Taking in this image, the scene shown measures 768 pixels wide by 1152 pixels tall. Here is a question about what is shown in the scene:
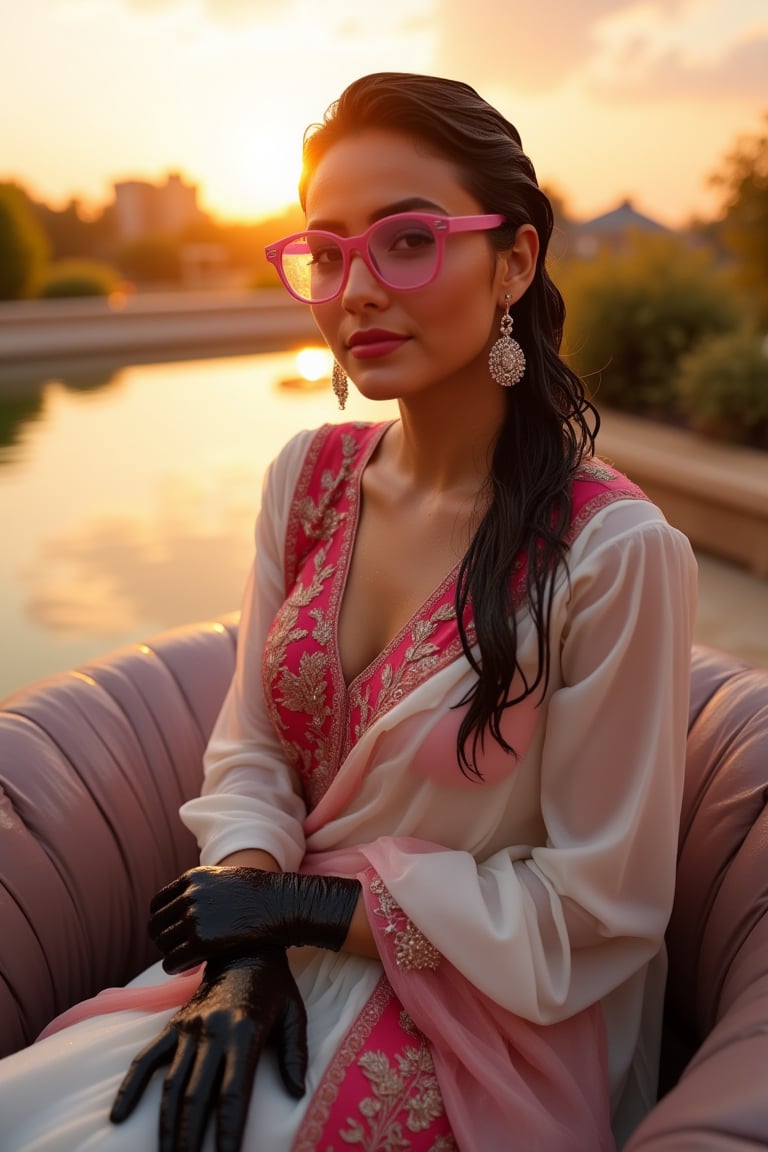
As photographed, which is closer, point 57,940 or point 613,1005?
point 613,1005

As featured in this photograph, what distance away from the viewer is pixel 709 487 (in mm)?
4410

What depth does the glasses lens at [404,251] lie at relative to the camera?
1.15m

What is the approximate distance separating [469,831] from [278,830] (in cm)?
24

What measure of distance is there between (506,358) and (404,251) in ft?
0.57

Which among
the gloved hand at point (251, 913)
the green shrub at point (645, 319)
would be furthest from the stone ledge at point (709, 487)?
the gloved hand at point (251, 913)

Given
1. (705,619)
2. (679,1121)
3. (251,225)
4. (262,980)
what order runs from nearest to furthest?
(679,1121) → (262,980) → (705,619) → (251,225)

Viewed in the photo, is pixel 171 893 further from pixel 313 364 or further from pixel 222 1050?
pixel 313 364

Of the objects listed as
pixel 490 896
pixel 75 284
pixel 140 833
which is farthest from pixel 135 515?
pixel 75 284

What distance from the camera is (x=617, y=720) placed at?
1.12 meters

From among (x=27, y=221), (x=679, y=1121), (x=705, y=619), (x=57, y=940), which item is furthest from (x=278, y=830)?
(x=27, y=221)

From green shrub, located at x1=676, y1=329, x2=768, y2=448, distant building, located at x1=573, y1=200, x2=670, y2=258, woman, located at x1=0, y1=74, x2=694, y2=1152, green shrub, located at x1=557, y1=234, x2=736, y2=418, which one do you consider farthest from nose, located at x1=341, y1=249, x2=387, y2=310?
distant building, located at x1=573, y1=200, x2=670, y2=258

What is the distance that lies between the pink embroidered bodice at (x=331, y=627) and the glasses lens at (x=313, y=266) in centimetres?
27

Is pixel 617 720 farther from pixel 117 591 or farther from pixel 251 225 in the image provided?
pixel 251 225

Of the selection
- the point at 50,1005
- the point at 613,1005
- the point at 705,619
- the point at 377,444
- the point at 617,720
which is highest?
the point at 377,444
